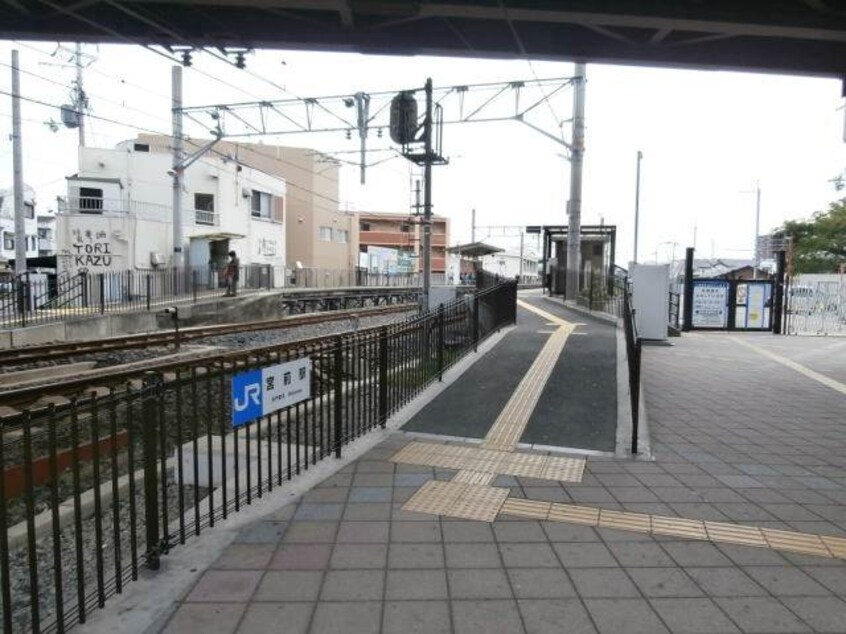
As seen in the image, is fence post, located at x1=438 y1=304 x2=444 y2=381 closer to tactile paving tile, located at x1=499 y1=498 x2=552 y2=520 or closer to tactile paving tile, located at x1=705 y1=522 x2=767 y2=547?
tactile paving tile, located at x1=499 y1=498 x2=552 y2=520

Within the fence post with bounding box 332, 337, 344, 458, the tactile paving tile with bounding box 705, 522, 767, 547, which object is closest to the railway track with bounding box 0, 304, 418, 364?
the fence post with bounding box 332, 337, 344, 458

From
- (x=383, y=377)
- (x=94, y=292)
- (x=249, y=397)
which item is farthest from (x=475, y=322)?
(x=94, y=292)

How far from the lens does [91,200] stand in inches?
1230

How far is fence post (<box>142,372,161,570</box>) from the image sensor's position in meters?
3.74

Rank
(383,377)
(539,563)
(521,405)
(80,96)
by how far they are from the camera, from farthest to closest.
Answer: (80,96)
(521,405)
(383,377)
(539,563)

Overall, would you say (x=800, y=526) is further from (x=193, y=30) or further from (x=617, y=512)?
(x=193, y=30)

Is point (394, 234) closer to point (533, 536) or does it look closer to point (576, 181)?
point (576, 181)

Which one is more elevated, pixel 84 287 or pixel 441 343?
pixel 84 287

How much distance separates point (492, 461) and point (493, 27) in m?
7.71

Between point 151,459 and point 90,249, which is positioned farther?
point 90,249

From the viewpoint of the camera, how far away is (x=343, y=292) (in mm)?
38656

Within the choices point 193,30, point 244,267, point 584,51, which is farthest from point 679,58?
point 244,267

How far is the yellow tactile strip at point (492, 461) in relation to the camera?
5852 mm

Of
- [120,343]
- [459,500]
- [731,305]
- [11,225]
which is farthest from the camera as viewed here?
[11,225]
